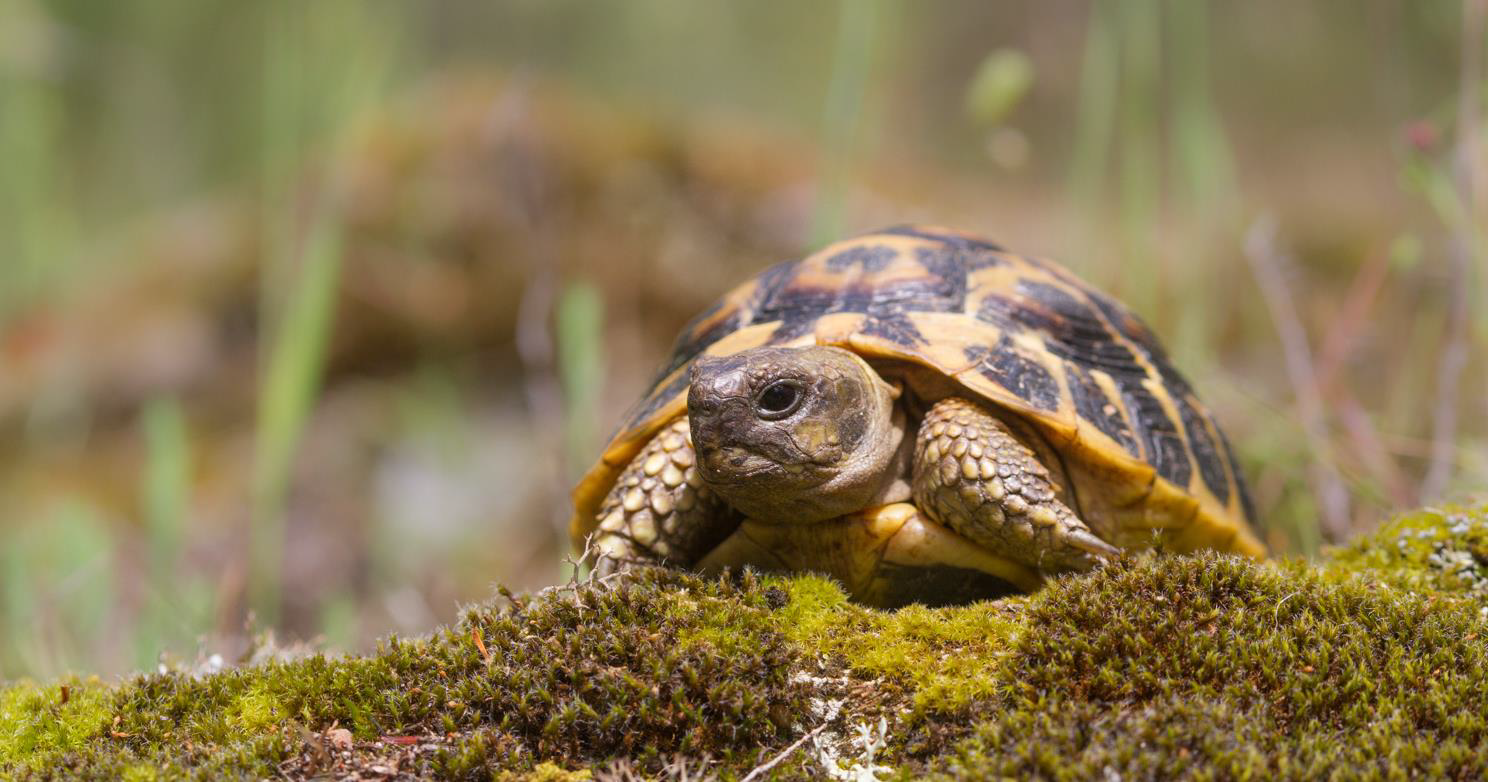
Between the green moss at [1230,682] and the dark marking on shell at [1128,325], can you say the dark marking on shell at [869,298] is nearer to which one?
the dark marking on shell at [1128,325]

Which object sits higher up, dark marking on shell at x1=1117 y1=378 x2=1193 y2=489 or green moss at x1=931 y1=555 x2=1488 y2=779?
dark marking on shell at x1=1117 y1=378 x2=1193 y2=489

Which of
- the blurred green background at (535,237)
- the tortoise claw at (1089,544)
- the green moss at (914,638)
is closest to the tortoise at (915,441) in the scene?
the tortoise claw at (1089,544)

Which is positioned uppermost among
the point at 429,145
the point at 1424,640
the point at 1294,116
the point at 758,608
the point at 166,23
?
the point at 166,23

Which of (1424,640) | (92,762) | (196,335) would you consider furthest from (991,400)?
(196,335)

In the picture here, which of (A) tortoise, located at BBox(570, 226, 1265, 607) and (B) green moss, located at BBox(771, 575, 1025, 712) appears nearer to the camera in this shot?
(B) green moss, located at BBox(771, 575, 1025, 712)

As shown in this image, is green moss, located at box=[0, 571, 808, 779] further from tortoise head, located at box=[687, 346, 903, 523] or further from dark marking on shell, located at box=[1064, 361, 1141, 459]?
dark marking on shell, located at box=[1064, 361, 1141, 459]

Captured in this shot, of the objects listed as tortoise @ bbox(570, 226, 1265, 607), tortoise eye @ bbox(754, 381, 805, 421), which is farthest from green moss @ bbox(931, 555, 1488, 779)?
tortoise eye @ bbox(754, 381, 805, 421)

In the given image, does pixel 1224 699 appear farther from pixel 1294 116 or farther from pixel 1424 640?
pixel 1294 116

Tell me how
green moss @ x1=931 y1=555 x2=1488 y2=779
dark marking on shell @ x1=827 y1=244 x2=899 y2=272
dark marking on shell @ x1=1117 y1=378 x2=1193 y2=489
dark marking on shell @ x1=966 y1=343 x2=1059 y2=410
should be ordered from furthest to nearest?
dark marking on shell @ x1=827 y1=244 x2=899 y2=272 → dark marking on shell @ x1=1117 y1=378 x2=1193 y2=489 → dark marking on shell @ x1=966 y1=343 x2=1059 y2=410 → green moss @ x1=931 y1=555 x2=1488 y2=779
